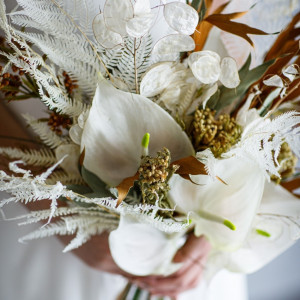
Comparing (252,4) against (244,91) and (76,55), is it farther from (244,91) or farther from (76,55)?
(76,55)

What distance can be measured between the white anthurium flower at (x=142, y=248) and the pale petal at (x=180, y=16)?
0.72 feet

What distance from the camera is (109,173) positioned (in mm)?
439

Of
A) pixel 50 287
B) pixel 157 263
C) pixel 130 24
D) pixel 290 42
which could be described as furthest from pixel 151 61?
pixel 50 287

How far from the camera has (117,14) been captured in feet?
1.11

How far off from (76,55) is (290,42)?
0.25 metres

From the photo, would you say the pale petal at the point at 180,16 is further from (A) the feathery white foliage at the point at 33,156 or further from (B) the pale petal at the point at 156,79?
(A) the feathery white foliage at the point at 33,156

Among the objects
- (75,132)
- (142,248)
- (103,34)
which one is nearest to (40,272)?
(142,248)

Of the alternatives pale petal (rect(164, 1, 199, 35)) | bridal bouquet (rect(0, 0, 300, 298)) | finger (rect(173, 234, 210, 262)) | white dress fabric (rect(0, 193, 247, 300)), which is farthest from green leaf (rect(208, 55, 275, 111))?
white dress fabric (rect(0, 193, 247, 300))

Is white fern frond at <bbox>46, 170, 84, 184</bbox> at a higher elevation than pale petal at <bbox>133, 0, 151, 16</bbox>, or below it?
below

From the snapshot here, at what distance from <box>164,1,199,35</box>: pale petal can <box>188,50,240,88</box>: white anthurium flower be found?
4cm

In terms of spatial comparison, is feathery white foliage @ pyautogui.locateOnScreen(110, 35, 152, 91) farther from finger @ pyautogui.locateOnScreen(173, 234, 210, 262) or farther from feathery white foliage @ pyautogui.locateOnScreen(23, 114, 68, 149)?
finger @ pyautogui.locateOnScreen(173, 234, 210, 262)

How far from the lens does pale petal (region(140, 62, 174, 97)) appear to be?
15.0 inches

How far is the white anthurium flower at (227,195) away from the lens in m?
0.43

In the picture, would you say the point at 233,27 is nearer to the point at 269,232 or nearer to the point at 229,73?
the point at 229,73
